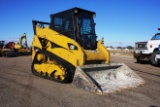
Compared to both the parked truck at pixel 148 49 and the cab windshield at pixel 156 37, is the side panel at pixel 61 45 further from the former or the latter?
the cab windshield at pixel 156 37

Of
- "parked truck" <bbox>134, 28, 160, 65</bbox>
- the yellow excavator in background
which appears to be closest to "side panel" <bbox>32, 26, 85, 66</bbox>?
"parked truck" <bbox>134, 28, 160, 65</bbox>

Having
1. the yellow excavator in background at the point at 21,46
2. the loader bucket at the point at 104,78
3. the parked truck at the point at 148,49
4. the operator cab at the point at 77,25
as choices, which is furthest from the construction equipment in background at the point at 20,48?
the loader bucket at the point at 104,78

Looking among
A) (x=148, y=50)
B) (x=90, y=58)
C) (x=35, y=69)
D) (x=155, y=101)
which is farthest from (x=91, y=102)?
(x=148, y=50)

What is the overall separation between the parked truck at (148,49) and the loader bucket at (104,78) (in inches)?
261

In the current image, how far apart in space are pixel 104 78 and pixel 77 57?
1.23 m

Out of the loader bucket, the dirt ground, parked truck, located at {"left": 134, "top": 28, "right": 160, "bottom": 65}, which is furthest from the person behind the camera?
parked truck, located at {"left": 134, "top": 28, "right": 160, "bottom": 65}

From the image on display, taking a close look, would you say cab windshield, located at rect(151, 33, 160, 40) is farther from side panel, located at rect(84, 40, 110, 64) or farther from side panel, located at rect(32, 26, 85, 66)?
side panel, located at rect(32, 26, 85, 66)

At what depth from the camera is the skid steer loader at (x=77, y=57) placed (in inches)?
269

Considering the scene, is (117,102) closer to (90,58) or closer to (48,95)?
(48,95)

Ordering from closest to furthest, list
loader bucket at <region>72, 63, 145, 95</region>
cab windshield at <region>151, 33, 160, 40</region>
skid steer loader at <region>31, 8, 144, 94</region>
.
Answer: loader bucket at <region>72, 63, 145, 95</region>, skid steer loader at <region>31, 8, 144, 94</region>, cab windshield at <region>151, 33, 160, 40</region>

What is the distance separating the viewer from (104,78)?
7230 millimetres

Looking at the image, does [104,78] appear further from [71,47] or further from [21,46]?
[21,46]

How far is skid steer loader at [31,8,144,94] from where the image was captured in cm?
683

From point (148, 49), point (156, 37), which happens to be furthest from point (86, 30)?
point (156, 37)
